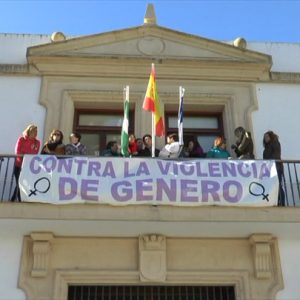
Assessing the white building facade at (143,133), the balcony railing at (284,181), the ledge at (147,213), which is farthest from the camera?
the balcony railing at (284,181)

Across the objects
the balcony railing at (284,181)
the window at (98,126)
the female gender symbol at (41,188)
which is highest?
the window at (98,126)

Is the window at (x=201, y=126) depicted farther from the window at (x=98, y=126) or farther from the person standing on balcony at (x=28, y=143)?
the person standing on balcony at (x=28, y=143)

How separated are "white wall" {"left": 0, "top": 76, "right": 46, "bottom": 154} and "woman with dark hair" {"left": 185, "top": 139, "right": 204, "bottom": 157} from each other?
2779mm

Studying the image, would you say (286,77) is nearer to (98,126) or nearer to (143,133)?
(143,133)

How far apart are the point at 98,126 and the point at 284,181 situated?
4.02 metres

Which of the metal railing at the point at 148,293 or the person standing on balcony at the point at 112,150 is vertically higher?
the person standing on balcony at the point at 112,150

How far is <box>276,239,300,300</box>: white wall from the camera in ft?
29.0

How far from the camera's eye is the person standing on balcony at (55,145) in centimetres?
950

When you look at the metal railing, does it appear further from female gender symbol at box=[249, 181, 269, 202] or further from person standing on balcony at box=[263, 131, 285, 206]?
person standing on balcony at box=[263, 131, 285, 206]

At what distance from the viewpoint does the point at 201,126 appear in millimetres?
11445

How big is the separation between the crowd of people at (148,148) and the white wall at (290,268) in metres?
0.73

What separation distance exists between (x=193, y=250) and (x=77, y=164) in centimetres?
243

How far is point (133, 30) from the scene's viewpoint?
11.7 m

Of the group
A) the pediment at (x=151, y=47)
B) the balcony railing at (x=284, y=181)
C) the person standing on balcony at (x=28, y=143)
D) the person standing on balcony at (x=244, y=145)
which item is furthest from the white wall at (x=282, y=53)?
the person standing on balcony at (x=28, y=143)
